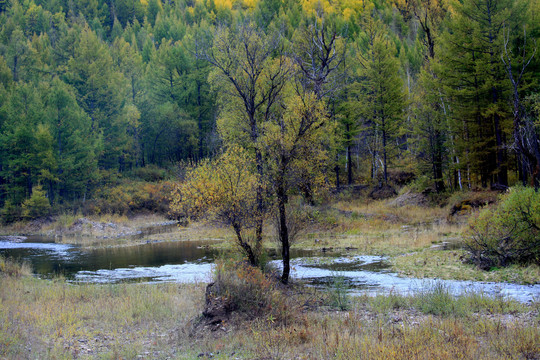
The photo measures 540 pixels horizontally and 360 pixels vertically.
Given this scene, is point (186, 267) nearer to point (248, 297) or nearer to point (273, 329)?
point (248, 297)

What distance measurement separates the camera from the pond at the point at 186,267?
48.1 ft

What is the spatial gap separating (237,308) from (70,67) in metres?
55.8

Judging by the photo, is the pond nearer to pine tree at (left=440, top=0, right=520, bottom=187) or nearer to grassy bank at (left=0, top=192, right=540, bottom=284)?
grassy bank at (left=0, top=192, right=540, bottom=284)

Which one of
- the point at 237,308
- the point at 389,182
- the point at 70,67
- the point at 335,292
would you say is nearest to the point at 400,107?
the point at 389,182

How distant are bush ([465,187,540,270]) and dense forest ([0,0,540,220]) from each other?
340 cm

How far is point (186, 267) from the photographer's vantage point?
21.8m

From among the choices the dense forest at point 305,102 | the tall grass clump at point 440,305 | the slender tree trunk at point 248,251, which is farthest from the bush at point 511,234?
the slender tree trunk at point 248,251

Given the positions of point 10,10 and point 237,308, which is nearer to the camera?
point 237,308

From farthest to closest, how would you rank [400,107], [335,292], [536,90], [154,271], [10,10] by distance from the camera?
[10,10] < [400,107] < [536,90] < [154,271] < [335,292]

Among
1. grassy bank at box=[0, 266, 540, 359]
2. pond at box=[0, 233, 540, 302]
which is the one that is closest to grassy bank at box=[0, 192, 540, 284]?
pond at box=[0, 233, 540, 302]

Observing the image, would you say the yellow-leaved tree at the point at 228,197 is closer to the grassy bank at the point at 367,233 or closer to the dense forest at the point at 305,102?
the grassy bank at the point at 367,233

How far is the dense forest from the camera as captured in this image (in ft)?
79.4

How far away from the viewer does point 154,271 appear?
21.0 metres

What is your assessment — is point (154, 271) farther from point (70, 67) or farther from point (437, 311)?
point (70, 67)
